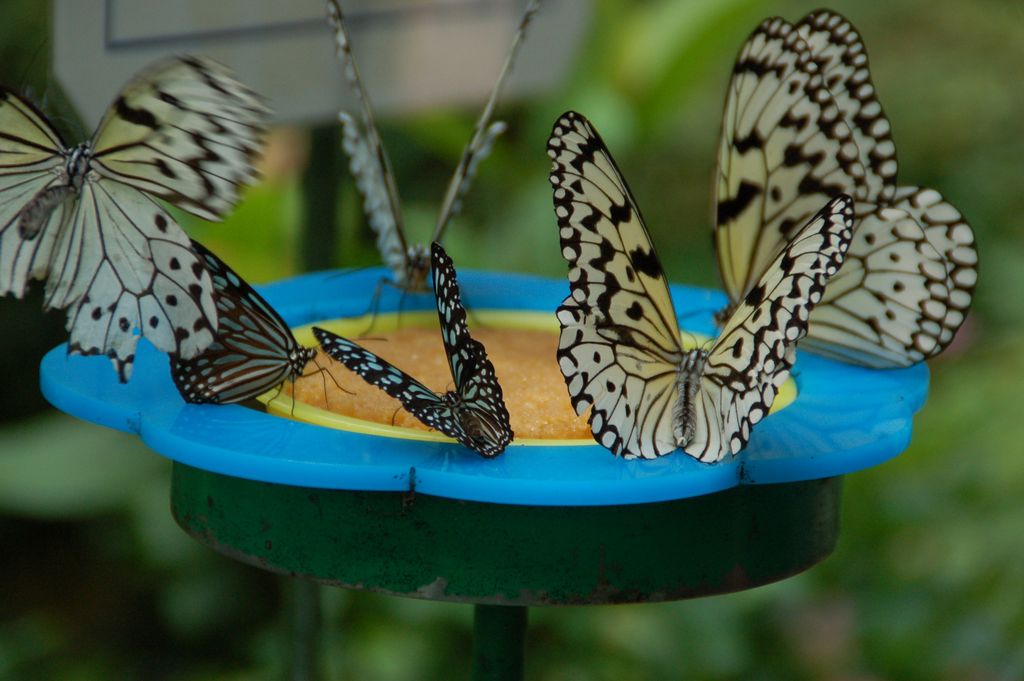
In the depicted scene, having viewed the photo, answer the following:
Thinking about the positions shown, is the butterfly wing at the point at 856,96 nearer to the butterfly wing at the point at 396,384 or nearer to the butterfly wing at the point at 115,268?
the butterfly wing at the point at 396,384

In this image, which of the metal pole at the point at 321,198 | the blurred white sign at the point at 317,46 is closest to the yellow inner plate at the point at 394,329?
the blurred white sign at the point at 317,46

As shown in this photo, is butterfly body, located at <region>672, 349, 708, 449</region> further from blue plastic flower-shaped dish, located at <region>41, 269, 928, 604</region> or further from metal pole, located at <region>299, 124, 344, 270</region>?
metal pole, located at <region>299, 124, 344, 270</region>

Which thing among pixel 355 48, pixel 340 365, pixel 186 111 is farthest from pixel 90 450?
pixel 186 111

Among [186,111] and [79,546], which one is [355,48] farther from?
[79,546]

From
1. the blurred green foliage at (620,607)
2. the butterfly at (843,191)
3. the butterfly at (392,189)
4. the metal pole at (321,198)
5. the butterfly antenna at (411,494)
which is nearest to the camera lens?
the butterfly antenna at (411,494)

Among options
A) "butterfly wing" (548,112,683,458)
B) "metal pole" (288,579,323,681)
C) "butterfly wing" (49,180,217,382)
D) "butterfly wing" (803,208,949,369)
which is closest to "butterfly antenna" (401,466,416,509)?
"butterfly wing" (548,112,683,458)

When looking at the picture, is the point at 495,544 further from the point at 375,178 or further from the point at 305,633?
the point at 305,633

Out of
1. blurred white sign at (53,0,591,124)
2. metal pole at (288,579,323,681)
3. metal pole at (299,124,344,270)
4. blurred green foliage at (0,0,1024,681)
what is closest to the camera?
blurred white sign at (53,0,591,124)
